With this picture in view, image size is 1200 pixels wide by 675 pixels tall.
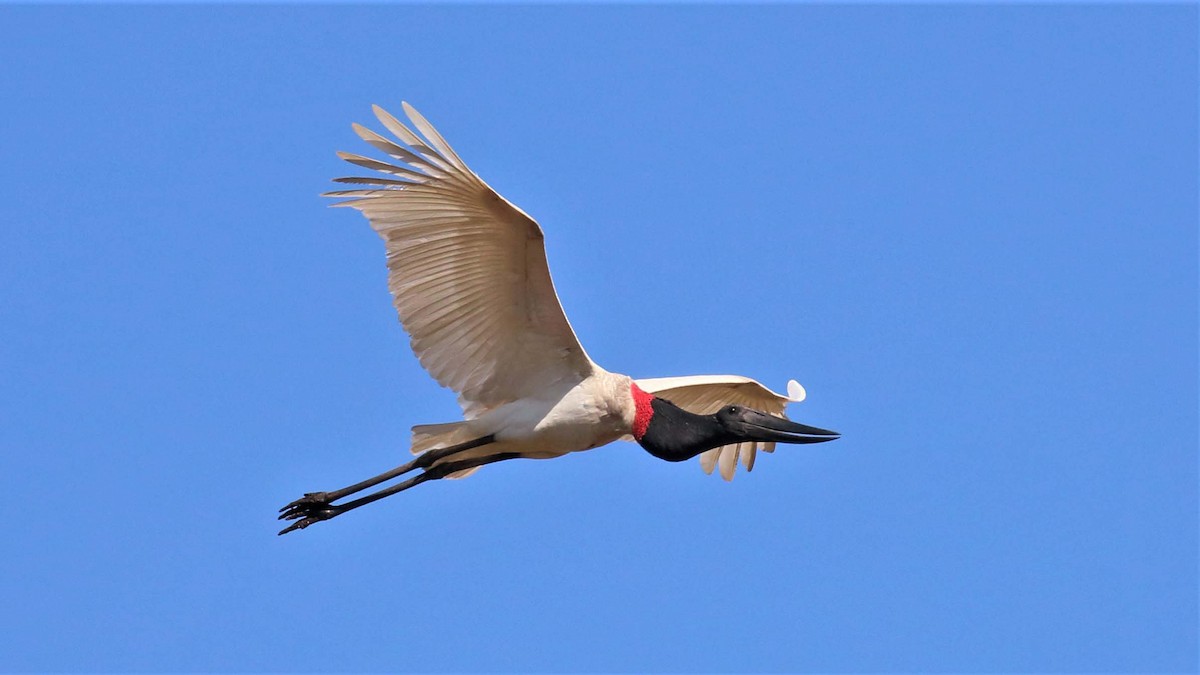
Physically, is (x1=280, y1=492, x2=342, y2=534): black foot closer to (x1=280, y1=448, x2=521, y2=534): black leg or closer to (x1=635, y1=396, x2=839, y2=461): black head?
(x1=280, y1=448, x2=521, y2=534): black leg

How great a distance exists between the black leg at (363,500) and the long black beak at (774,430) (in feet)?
6.01

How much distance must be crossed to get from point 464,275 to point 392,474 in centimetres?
177

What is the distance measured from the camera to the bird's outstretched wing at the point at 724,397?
1648 centimetres

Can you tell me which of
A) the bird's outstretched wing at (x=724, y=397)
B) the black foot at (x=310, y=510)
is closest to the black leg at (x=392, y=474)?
the black foot at (x=310, y=510)

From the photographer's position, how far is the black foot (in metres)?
15.2

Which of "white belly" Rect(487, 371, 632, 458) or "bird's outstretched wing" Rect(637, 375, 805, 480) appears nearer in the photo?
"white belly" Rect(487, 371, 632, 458)

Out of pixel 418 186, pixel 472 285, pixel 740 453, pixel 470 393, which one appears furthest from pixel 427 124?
pixel 740 453

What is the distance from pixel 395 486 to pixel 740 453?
Result: 3707 millimetres

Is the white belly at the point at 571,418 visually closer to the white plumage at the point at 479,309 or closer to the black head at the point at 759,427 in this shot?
the white plumage at the point at 479,309

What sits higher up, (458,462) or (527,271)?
(527,271)

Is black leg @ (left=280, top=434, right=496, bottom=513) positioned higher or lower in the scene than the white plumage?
lower

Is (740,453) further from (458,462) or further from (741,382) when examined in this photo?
(458,462)

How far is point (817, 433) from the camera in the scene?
50.1 ft

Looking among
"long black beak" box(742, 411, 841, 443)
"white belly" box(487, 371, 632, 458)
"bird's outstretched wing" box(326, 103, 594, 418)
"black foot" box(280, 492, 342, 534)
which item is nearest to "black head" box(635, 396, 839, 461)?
"long black beak" box(742, 411, 841, 443)
